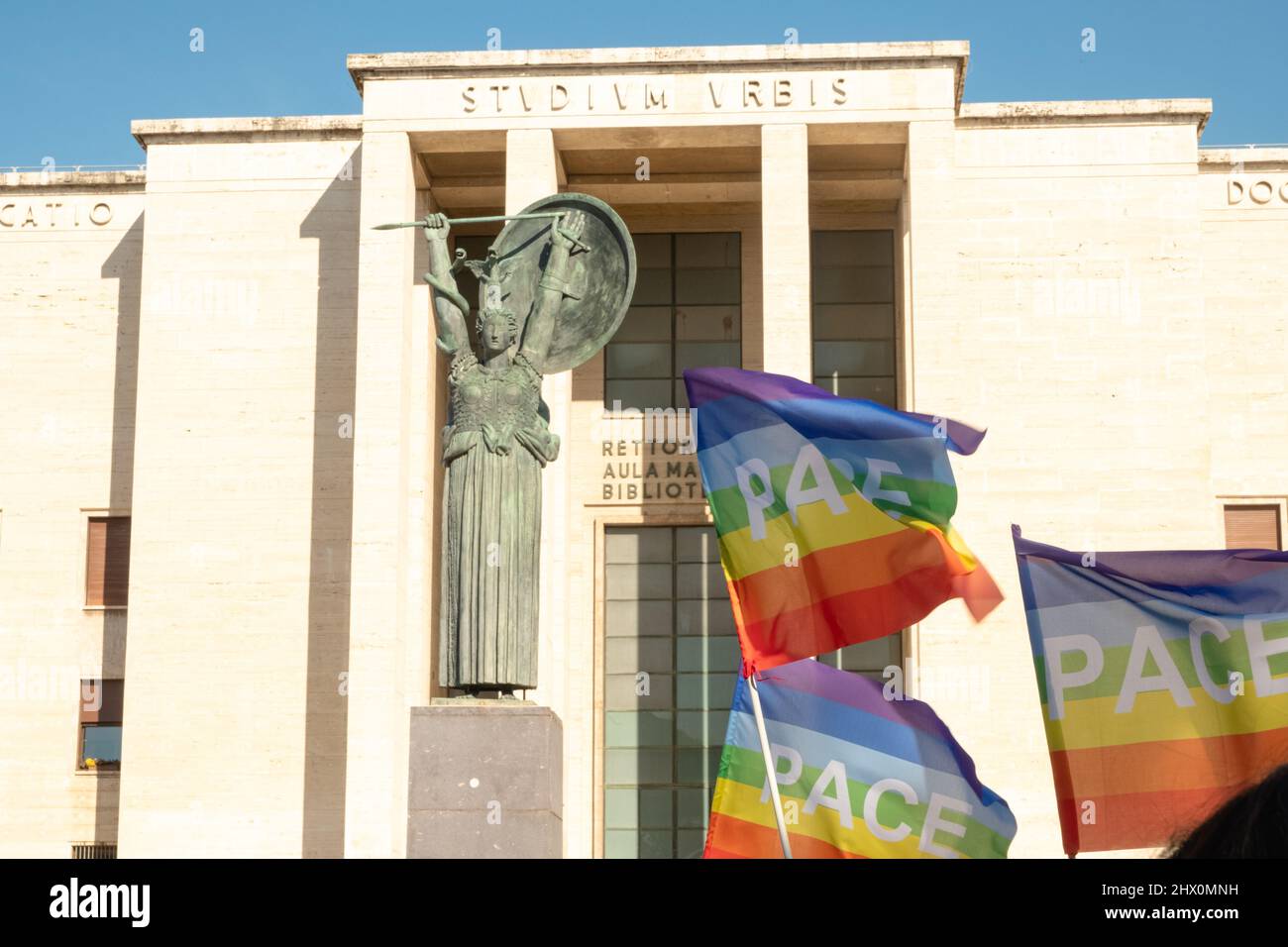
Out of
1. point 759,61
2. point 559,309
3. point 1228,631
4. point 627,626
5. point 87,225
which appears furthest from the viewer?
point 87,225

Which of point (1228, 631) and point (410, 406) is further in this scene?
point (410, 406)

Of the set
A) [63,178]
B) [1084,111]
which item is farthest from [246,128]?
[1084,111]

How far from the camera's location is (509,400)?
12359 mm

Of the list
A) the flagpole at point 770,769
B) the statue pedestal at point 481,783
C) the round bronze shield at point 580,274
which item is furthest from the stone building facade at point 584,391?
the flagpole at point 770,769

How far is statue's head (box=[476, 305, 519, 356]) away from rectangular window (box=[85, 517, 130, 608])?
18.3 m

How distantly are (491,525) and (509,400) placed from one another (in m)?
0.92

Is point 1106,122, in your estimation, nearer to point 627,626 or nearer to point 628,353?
point 628,353

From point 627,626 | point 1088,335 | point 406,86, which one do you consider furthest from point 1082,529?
point 406,86

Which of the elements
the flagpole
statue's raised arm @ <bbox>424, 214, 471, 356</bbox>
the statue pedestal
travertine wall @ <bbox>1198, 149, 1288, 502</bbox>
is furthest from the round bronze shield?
travertine wall @ <bbox>1198, 149, 1288, 502</bbox>

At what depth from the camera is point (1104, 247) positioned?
27359 mm

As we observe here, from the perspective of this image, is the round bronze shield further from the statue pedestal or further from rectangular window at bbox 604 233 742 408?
rectangular window at bbox 604 233 742 408

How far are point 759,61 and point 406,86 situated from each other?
18.1ft
